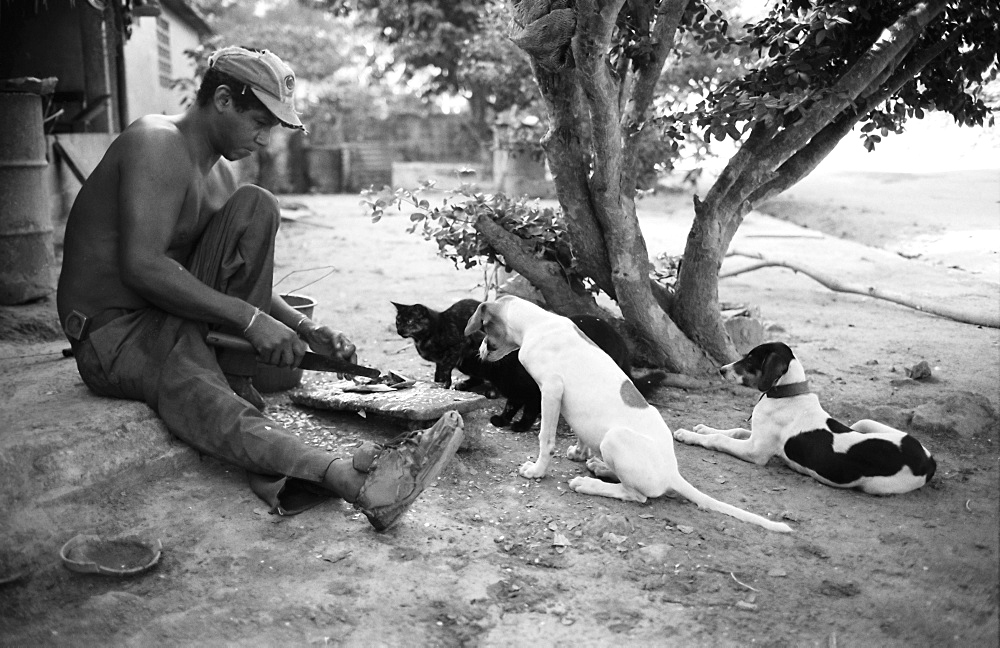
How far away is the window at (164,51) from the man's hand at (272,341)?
34.0 feet

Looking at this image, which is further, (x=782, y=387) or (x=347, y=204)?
(x=347, y=204)

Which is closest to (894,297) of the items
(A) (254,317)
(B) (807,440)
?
(B) (807,440)

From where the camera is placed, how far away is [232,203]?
11.1ft

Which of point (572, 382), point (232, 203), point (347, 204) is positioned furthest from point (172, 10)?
point (572, 382)

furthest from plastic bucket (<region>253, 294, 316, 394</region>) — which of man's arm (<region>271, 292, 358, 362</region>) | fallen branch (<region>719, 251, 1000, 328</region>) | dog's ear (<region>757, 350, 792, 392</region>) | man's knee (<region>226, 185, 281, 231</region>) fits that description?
fallen branch (<region>719, 251, 1000, 328</region>)

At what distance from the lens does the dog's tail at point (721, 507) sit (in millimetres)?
2947

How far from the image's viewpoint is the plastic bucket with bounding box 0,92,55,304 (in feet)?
18.1

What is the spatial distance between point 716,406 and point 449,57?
40.3 ft

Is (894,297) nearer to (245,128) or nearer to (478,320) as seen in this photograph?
(478,320)

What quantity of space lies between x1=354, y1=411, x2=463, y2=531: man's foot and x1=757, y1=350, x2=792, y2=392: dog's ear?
1.46 metres

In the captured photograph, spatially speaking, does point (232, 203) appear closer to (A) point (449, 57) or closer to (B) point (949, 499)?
(B) point (949, 499)

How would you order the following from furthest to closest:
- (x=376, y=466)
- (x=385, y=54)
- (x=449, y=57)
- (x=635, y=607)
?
(x=385, y=54) < (x=449, y=57) < (x=376, y=466) < (x=635, y=607)

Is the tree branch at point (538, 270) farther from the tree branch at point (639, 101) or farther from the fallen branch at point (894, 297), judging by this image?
the fallen branch at point (894, 297)

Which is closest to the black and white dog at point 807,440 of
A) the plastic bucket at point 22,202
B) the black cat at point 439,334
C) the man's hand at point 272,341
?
the black cat at point 439,334
